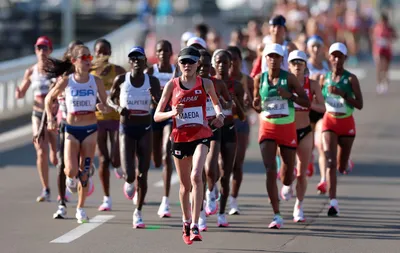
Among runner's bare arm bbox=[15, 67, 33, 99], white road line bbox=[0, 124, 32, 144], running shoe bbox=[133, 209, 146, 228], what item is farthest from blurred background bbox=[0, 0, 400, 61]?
running shoe bbox=[133, 209, 146, 228]

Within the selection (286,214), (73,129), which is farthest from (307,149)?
(73,129)

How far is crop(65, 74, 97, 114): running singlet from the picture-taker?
14.1 metres

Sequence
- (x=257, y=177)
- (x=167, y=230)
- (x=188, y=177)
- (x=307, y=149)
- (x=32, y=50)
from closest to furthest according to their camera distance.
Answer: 1. (x=188, y=177)
2. (x=167, y=230)
3. (x=307, y=149)
4. (x=257, y=177)
5. (x=32, y=50)

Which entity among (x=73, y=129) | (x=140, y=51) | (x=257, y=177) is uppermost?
(x=140, y=51)

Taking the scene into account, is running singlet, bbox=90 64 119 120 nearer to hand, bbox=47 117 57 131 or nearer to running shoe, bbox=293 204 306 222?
hand, bbox=47 117 57 131

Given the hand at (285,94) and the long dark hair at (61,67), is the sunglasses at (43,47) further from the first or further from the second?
the hand at (285,94)

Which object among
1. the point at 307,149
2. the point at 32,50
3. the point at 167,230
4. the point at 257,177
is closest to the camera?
the point at 167,230

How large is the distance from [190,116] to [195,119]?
6 centimetres

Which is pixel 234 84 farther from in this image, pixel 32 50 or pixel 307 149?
pixel 32 50

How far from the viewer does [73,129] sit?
46.2 ft

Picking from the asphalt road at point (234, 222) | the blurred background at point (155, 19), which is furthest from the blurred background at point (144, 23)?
the asphalt road at point (234, 222)

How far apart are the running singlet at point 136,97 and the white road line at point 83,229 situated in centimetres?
130

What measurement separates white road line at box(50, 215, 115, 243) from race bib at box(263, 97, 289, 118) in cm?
227

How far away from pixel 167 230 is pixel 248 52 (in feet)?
19.2
